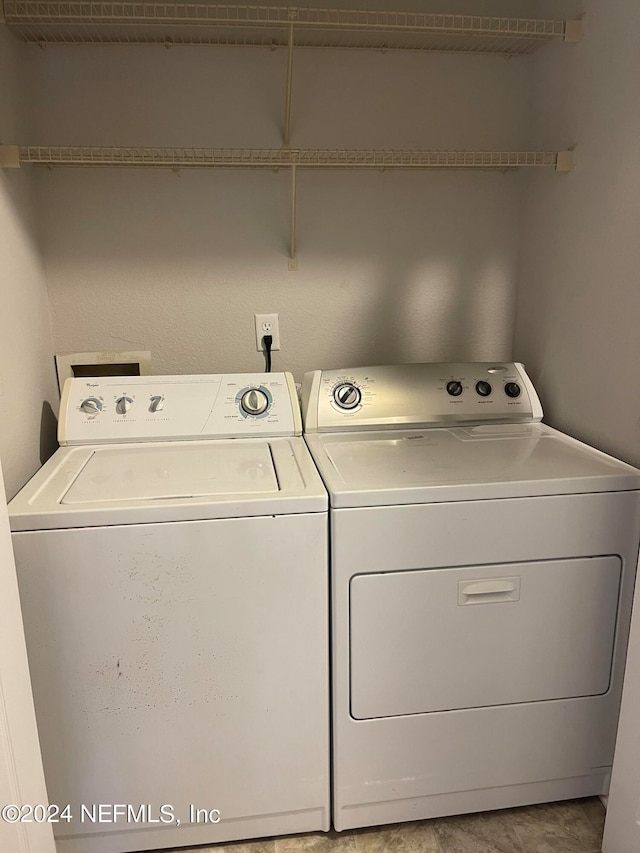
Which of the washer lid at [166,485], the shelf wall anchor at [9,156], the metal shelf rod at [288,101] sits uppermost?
the metal shelf rod at [288,101]

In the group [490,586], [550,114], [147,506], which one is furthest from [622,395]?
[147,506]

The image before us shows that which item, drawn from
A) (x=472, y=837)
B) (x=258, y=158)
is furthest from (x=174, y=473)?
(x=472, y=837)

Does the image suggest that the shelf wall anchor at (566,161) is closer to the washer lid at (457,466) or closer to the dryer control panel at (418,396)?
the dryer control panel at (418,396)

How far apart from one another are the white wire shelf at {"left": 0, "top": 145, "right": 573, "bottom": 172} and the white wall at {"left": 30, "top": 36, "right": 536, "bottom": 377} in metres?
0.06

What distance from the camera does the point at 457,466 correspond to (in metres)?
1.50

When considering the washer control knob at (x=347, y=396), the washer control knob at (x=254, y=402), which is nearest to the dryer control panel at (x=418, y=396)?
the washer control knob at (x=347, y=396)

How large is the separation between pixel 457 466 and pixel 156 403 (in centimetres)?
84

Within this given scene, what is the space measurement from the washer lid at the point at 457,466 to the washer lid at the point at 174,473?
0.53 ft

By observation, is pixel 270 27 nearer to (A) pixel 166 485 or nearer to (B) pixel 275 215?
(B) pixel 275 215

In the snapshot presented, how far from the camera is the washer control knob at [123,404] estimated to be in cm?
175

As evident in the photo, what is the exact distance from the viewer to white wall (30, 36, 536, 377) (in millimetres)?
1890

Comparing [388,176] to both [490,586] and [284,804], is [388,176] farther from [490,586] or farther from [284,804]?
[284,804]

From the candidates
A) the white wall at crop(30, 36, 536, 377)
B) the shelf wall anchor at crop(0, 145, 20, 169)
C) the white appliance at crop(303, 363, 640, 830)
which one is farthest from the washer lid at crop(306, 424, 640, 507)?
the shelf wall anchor at crop(0, 145, 20, 169)

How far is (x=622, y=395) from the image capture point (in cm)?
155
